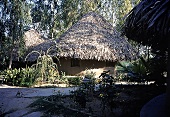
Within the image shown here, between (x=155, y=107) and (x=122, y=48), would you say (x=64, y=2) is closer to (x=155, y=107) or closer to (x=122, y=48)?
(x=122, y=48)

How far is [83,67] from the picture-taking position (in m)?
14.7

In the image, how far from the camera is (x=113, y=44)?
48.8ft

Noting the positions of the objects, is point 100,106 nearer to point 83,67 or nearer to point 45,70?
point 45,70

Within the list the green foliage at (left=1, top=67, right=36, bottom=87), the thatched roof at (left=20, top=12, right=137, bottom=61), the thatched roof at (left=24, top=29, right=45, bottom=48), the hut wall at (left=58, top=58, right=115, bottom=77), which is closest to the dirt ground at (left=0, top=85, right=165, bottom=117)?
the green foliage at (left=1, top=67, right=36, bottom=87)

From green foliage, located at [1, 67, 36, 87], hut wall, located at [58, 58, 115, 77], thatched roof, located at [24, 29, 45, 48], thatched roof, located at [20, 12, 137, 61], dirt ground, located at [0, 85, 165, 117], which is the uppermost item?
thatched roof, located at [24, 29, 45, 48]

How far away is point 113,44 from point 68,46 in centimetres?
308

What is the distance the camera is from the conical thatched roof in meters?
14.0

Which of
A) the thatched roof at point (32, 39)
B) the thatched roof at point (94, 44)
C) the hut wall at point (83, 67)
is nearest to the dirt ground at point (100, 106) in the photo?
the thatched roof at point (94, 44)

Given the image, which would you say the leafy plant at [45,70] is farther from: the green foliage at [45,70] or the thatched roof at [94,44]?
the thatched roof at [94,44]

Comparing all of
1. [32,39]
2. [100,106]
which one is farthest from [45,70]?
[32,39]

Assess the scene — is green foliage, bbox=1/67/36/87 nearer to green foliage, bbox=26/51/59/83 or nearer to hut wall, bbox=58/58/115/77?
green foliage, bbox=26/51/59/83

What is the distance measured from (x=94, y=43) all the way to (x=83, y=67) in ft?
5.80

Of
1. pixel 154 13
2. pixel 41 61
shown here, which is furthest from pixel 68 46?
pixel 154 13

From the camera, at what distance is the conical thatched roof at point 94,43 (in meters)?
14.0
